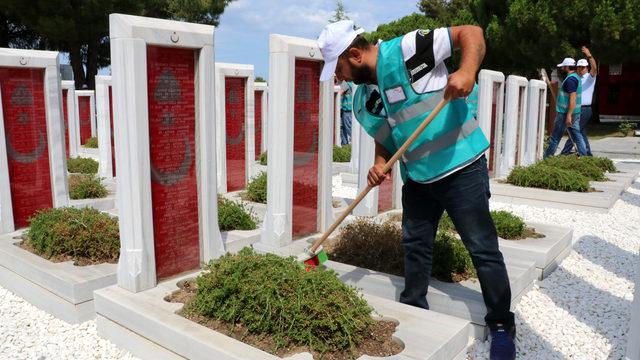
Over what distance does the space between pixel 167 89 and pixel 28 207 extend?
2.76 metres

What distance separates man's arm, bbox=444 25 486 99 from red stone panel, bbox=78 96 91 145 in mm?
13820

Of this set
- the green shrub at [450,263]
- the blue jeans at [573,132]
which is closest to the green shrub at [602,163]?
the blue jeans at [573,132]

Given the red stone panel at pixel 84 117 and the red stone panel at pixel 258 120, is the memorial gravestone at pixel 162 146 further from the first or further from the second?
the red stone panel at pixel 84 117

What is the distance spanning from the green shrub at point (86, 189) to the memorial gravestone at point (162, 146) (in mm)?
3231

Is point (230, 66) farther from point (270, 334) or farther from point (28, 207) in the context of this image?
point (270, 334)

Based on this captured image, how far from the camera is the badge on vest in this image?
10.6ft

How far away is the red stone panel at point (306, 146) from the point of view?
5488 mm

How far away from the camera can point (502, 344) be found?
337 cm

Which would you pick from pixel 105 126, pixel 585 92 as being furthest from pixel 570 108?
pixel 105 126

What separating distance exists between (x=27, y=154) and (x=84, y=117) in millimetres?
10387

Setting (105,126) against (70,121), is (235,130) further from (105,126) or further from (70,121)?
(70,121)

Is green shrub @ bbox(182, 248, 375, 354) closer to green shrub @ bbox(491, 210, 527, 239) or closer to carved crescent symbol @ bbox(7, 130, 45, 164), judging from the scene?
green shrub @ bbox(491, 210, 527, 239)

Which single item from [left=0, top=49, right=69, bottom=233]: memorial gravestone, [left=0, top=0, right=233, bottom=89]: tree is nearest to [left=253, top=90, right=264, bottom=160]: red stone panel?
[left=0, top=49, right=69, bottom=233]: memorial gravestone

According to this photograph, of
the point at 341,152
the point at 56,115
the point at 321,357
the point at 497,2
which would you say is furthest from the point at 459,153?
the point at 497,2
